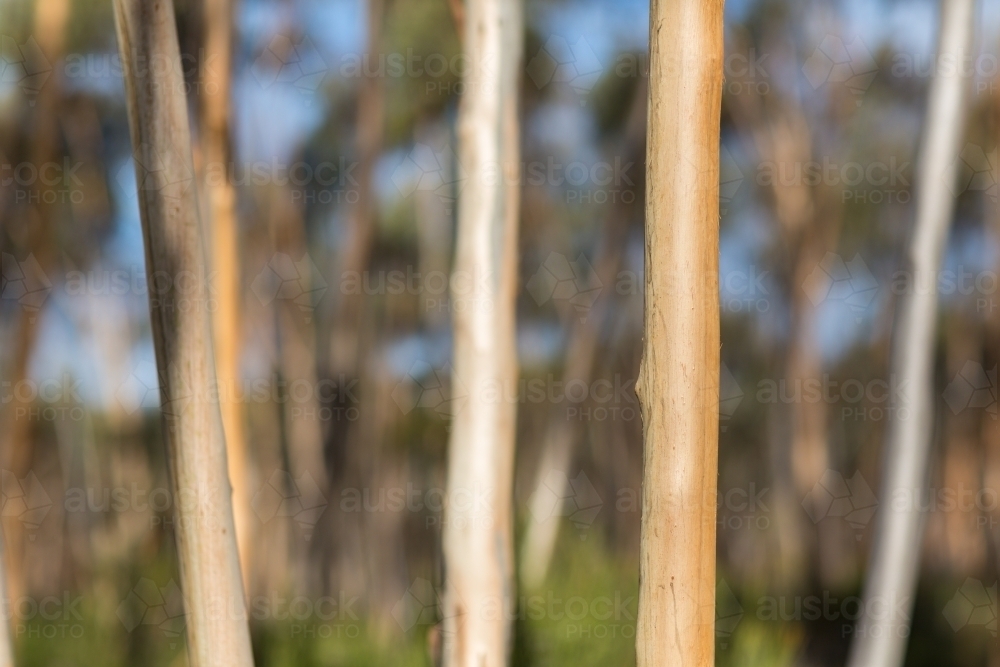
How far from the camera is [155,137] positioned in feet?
12.5

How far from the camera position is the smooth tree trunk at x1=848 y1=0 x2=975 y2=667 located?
15.4 ft

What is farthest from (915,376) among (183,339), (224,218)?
(224,218)

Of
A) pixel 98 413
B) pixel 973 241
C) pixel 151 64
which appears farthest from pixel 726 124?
pixel 98 413

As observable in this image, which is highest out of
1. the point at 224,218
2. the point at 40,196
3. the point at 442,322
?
the point at 40,196

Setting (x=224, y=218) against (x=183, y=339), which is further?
(x=224, y=218)

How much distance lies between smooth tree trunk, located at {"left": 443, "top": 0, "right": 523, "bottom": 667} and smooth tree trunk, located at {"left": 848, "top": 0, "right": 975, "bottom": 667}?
1.88 m

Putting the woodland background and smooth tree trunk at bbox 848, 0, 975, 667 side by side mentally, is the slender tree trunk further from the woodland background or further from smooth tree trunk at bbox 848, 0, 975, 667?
smooth tree trunk at bbox 848, 0, 975, 667

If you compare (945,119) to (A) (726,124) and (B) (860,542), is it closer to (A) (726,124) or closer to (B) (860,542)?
(A) (726,124)

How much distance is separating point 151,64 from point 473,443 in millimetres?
2529

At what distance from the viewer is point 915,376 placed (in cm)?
480

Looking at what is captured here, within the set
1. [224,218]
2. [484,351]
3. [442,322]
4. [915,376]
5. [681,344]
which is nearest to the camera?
[681,344]

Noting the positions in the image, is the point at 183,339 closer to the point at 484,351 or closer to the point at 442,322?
the point at 484,351

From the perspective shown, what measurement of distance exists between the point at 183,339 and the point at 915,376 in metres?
3.43

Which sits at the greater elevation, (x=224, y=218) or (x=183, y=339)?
(x=224, y=218)
